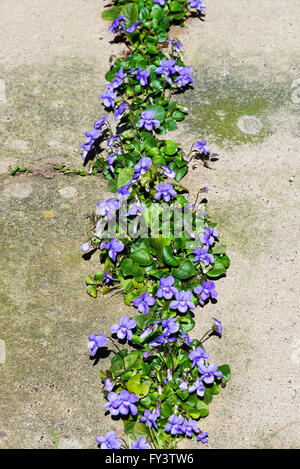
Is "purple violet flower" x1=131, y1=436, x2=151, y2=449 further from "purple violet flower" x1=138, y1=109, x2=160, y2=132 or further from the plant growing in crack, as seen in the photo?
"purple violet flower" x1=138, y1=109, x2=160, y2=132

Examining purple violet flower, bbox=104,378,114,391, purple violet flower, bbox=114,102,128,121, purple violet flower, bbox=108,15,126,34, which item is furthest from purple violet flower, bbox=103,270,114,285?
purple violet flower, bbox=108,15,126,34

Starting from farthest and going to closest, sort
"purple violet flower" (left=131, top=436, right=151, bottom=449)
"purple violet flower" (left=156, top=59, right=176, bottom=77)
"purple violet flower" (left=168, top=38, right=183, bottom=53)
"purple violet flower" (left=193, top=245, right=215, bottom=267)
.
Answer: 1. "purple violet flower" (left=168, top=38, right=183, bottom=53)
2. "purple violet flower" (left=156, top=59, right=176, bottom=77)
3. "purple violet flower" (left=193, top=245, right=215, bottom=267)
4. "purple violet flower" (left=131, top=436, right=151, bottom=449)

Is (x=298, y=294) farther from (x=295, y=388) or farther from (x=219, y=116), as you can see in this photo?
(x=219, y=116)

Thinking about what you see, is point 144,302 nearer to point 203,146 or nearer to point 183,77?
point 203,146

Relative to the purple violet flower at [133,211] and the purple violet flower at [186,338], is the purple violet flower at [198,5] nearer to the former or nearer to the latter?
the purple violet flower at [133,211]

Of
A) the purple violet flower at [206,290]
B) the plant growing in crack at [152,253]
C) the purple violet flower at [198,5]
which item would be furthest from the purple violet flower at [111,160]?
the purple violet flower at [198,5]

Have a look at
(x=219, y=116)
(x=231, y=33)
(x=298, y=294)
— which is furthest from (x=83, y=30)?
(x=298, y=294)
